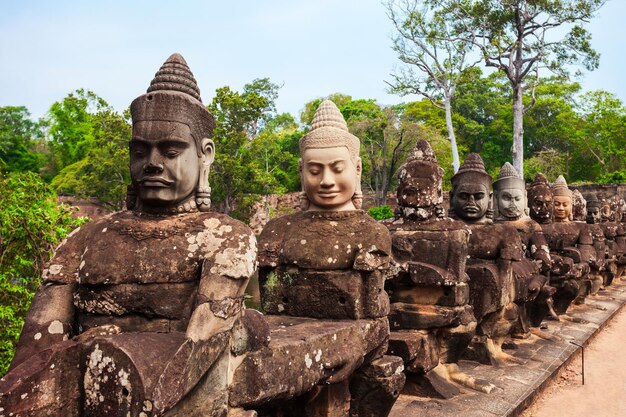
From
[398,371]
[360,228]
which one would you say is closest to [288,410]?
[398,371]

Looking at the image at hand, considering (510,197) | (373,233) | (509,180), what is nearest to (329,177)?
(373,233)

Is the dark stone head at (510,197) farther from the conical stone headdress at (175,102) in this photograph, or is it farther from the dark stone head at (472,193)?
the conical stone headdress at (175,102)

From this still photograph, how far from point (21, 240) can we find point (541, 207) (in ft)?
26.5

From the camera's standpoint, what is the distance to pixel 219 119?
2128cm

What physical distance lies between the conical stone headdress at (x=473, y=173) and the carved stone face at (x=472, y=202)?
86 millimetres

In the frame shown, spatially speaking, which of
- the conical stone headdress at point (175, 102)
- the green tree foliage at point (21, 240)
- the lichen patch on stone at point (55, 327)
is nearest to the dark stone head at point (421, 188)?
the conical stone headdress at point (175, 102)

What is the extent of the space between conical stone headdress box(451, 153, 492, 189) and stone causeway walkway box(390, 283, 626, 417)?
2.22 meters

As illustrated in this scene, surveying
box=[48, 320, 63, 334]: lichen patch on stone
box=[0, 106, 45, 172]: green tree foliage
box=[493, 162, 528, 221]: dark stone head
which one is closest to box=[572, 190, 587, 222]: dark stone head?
box=[493, 162, 528, 221]: dark stone head

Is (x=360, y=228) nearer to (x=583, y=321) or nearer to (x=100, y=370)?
(x=100, y=370)

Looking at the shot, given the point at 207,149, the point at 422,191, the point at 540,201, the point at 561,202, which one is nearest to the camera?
the point at 207,149

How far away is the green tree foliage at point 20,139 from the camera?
36.1m

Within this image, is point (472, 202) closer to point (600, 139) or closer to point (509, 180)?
point (509, 180)

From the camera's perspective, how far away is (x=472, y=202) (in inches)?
252

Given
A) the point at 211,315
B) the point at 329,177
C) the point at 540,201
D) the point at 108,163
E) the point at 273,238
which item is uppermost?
the point at 108,163
